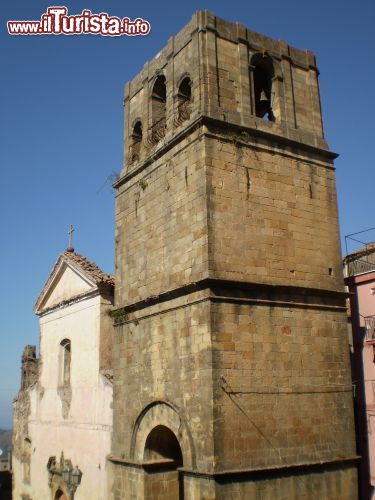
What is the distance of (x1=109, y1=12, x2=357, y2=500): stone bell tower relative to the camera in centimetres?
1120

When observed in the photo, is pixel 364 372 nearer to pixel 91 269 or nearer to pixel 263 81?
pixel 263 81

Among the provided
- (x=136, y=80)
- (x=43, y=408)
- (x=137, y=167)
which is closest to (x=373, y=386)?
(x=137, y=167)

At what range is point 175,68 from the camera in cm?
1411

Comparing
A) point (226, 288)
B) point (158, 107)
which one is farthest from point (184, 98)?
point (226, 288)

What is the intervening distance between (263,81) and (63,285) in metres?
9.90

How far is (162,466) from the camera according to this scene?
42.8 ft

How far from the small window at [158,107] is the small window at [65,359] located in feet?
27.3

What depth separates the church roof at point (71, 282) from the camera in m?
17.8

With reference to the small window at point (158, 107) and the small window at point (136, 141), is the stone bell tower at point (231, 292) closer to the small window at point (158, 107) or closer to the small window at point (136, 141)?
the small window at point (158, 107)

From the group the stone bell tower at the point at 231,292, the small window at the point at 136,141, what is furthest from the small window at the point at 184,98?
the small window at the point at 136,141

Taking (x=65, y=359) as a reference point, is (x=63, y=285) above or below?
above

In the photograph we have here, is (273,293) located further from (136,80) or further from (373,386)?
(136,80)

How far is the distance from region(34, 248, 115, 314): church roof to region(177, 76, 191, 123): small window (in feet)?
19.9

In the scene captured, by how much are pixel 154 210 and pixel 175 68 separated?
349cm
